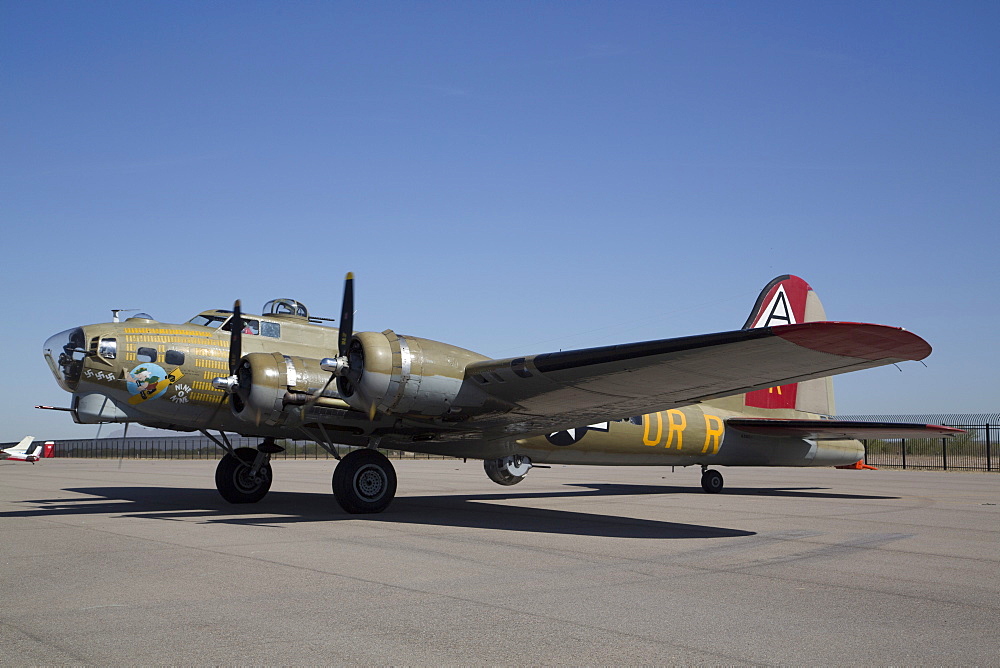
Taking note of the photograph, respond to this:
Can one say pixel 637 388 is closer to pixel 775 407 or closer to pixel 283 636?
pixel 283 636

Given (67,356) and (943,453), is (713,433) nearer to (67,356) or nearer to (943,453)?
(67,356)

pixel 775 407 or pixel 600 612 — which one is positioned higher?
pixel 775 407

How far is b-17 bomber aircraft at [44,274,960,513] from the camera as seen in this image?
9.89 metres

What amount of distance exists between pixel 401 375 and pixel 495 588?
5175 millimetres

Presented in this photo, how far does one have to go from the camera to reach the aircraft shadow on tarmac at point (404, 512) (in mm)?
11141

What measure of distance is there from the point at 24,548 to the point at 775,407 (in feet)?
53.9

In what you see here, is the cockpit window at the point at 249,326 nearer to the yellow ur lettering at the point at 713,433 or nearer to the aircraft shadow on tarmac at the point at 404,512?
the aircraft shadow on tarmac at the point at 404,512

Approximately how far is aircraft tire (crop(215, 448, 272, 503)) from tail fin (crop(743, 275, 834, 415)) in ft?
38.7

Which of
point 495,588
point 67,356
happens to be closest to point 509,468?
point 67,356

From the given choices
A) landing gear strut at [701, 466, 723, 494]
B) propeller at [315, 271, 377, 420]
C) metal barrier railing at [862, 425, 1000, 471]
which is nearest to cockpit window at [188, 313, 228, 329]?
propeller at [315, 271, 377, 420]

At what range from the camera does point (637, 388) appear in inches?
449

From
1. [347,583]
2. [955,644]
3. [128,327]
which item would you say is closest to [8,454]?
[128,327]

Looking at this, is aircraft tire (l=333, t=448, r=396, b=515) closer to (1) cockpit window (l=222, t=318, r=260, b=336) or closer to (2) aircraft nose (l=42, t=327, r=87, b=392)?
(1) cockpit window (l=222, t=318, r=260, b=336)

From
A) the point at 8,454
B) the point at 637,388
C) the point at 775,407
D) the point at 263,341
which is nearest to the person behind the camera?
the point at 637,388
